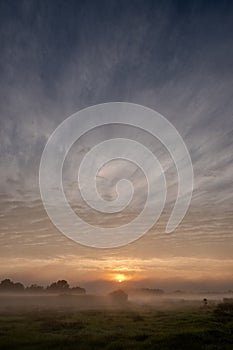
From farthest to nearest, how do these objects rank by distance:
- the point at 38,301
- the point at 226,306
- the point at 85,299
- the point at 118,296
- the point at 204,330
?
the point at 118,296 → the point at 85,299 → the point at 38,301 → the point at 226,306 → the point at 204,330

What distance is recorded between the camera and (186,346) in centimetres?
3903

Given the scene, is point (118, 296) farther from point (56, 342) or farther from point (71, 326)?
point (56, 342)

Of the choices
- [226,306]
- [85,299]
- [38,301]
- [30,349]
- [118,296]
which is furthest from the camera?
[118,296]

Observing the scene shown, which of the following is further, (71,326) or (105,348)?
(71,326)

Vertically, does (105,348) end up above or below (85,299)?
below

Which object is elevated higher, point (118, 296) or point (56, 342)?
point (118, 296)

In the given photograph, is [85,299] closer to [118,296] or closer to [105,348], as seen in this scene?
[118,296]

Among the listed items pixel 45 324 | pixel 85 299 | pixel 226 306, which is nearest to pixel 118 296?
pixel 85 299

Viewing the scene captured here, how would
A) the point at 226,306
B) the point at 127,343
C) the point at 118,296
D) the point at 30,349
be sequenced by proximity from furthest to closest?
the point at 118,296, the point at 226,306, the point at 127,343, the point at 30,349

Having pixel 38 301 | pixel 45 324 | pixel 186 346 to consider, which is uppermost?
pixel 38 301

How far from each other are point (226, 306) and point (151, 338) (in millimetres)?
54225

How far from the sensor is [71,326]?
191 feet

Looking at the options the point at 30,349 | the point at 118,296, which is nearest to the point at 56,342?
the point at 30,349

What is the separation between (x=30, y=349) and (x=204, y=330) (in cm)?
2426
